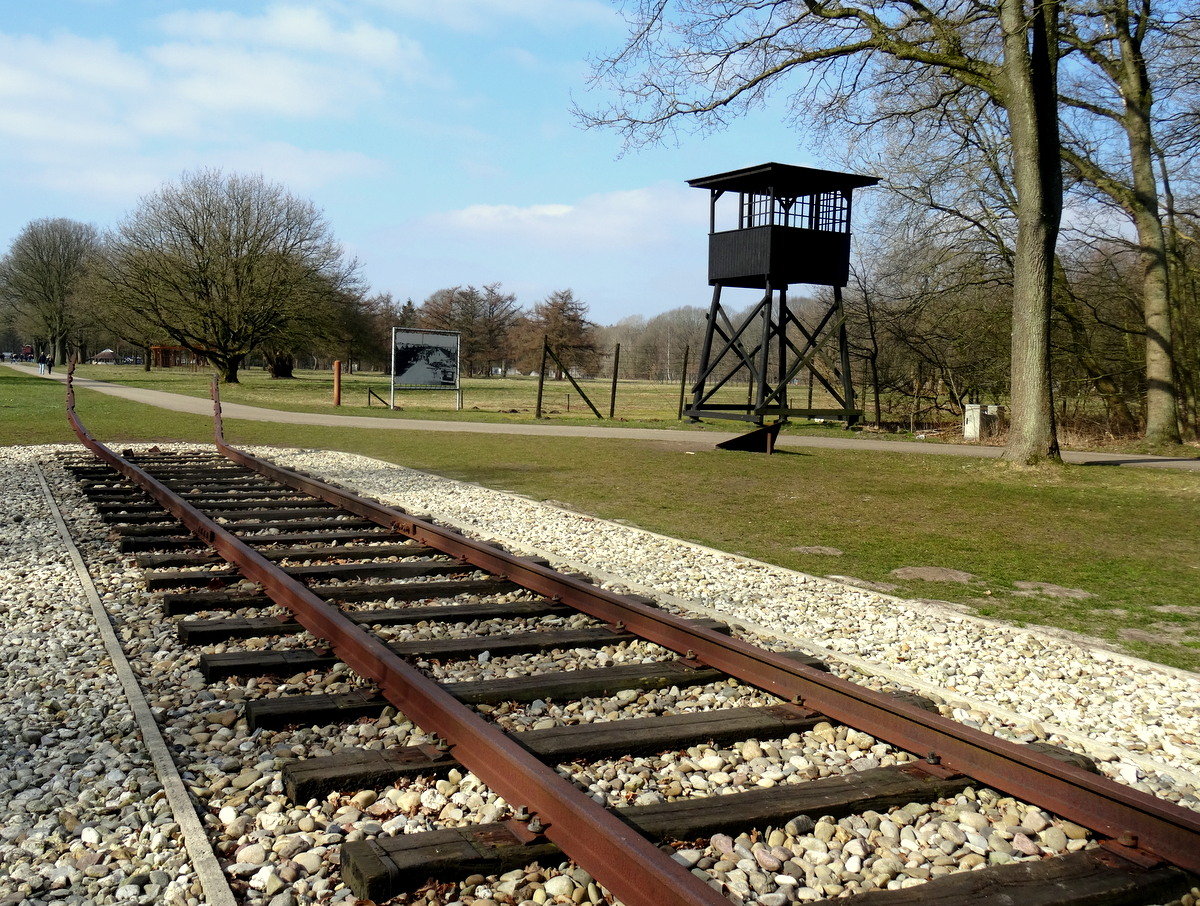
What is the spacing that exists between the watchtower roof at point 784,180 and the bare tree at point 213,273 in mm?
28791

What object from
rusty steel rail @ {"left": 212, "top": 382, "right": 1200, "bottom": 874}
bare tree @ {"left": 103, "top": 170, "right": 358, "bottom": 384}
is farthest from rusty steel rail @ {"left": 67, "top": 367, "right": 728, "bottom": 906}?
bare tree @ {"left": 103, "top": 170, "right": 358, "bottom": 384}

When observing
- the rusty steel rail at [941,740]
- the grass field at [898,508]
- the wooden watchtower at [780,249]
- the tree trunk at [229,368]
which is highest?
the wooden watchtower at [780,249]

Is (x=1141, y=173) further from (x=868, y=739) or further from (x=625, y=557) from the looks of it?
(x=868, y=739)

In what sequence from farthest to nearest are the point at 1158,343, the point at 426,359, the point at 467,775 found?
the point at 426,359 → the point at 1158,343 → the point at 467,775

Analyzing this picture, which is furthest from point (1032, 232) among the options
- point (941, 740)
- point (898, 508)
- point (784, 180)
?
point (941, 740)

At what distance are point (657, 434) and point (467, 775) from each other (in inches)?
772

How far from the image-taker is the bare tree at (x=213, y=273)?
45.9 m

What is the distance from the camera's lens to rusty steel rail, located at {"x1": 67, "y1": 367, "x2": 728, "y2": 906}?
2.40 m

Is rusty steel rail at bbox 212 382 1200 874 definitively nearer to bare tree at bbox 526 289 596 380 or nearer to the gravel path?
the gravel path

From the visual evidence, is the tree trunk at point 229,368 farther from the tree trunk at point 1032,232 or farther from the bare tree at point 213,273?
the tree trunk at point 1032,232

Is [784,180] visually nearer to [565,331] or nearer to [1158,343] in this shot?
[1158,343]

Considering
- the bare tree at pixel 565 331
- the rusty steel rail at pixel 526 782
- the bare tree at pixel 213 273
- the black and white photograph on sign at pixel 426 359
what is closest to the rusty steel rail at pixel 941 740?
the rusty steel rail at pixel 526 782

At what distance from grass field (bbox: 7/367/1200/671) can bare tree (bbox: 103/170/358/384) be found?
26.6m

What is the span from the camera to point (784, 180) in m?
23.5
